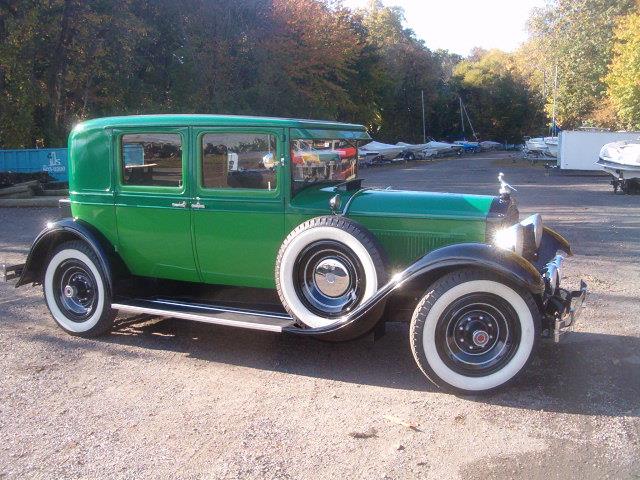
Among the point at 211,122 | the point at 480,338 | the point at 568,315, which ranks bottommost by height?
the point at 480,338

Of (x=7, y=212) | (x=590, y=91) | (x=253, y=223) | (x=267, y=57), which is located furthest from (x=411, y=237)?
(x=590, y=91)

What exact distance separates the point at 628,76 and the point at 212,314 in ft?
114

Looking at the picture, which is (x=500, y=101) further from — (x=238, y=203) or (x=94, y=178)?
(x=238, y=203)

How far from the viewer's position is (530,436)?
4004 mm

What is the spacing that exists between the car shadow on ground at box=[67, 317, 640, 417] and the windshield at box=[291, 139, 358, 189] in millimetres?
1468

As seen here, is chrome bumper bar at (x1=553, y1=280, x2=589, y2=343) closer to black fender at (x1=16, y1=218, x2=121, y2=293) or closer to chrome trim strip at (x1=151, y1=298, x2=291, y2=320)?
chrome trim strip at (x1=151, y1=298, x2=291, y2=320)

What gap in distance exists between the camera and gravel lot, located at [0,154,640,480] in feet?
12.2

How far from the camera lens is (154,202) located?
581 cm

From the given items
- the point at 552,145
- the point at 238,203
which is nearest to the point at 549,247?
the point at 238,203

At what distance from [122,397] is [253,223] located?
171 centimetres

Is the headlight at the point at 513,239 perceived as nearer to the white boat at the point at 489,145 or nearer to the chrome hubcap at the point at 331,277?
the chrome hubcap at the point at 331,277

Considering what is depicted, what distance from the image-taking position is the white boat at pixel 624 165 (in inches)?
807

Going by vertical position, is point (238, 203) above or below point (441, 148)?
below

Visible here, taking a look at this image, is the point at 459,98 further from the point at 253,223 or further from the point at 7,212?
the point at 253,223
